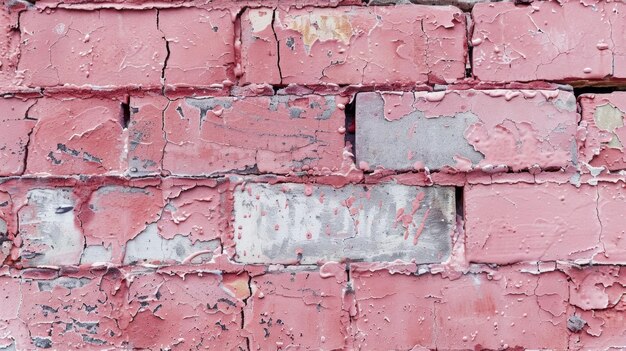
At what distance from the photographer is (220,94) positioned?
1154 mm

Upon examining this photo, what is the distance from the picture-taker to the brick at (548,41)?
113 cm

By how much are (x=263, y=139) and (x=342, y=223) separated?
0.25 metres

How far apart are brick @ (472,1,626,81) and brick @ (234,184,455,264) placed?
0.31 meters

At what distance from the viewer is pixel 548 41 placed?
1.14 meters

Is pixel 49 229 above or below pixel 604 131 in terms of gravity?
below

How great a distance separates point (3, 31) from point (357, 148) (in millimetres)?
842

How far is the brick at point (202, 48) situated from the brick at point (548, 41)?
0.55 meters

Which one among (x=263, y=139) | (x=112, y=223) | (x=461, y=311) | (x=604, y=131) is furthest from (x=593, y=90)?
(x=112, y=223)

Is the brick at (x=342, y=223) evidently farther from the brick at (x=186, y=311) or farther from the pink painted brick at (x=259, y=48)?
the pink painted brick at (x=259, y=48)

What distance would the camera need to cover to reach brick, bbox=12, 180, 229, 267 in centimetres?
114

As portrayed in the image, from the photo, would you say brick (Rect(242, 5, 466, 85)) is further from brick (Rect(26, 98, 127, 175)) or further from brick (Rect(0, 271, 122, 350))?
brick (Rect(0, 271, 122, 350))

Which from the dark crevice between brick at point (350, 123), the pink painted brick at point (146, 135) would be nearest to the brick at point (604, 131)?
the dark crevice between brick at point (350, 123)

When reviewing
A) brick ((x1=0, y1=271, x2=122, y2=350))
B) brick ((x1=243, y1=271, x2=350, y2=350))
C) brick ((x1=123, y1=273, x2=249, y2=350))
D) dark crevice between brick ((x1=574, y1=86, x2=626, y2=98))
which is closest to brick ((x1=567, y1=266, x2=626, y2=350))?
dark crevice between brick ((x1=574, y1=86, x2=626, y2=98))

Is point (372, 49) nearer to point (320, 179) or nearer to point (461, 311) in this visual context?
point (320, 179)
